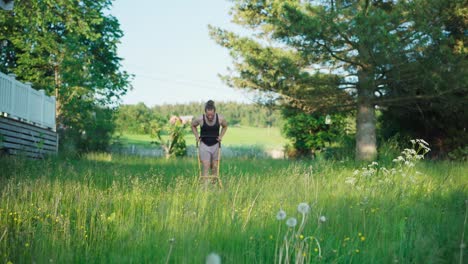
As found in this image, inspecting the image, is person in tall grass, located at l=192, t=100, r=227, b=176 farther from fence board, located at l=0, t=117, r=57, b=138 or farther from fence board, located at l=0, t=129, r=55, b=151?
fence board, located at l=0, t=117, r=57, b=138

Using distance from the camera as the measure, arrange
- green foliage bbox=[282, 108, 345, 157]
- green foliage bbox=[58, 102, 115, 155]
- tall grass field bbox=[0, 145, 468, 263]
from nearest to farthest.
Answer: tall grass field bbox=[0, 145, 468, 263], green foliage bbox=[58, 102, 115, 155], green foliage bbox=[282, 108, 345, 157]

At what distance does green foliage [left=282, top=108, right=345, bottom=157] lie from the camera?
25984mm

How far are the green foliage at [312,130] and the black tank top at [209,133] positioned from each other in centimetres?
1759

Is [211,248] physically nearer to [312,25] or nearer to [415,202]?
[415,202]

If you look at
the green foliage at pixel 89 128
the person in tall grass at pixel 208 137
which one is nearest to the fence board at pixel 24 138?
the green foliage at pixel 89 128

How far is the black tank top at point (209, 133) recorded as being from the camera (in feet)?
27.3

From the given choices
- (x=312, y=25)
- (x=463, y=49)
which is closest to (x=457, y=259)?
(x=312, y=25)

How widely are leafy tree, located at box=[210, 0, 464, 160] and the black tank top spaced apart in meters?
5.05

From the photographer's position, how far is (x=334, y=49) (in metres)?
14.2

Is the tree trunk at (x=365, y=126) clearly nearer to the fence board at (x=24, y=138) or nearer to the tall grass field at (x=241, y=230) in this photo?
the tall grass field at (x=241, y=230)

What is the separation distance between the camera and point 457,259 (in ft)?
11.1

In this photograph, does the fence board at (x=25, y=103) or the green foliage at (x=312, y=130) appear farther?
the green foliage at (x=312, y=130)

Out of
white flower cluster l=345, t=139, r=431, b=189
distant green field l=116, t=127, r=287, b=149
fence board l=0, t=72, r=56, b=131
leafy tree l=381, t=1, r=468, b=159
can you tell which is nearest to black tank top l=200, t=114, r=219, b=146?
white flower cluster l=345, t=139, r=431, b=189

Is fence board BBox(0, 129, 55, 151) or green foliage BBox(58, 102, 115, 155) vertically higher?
green foliage BBox(58, 102, 115, 155)
